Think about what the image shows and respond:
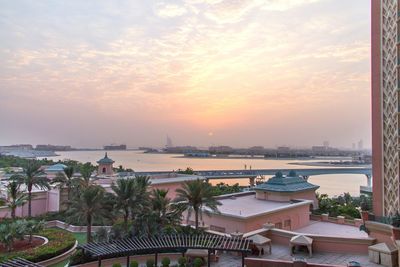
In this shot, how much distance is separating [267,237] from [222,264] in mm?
4241

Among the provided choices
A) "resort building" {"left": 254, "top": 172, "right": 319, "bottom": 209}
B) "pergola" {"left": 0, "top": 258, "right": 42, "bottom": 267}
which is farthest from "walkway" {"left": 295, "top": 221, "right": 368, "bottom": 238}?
"pergola" {"left": 0, "top": 258, "right": 42, "bottom": 267}

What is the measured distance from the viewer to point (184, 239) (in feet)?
65.1

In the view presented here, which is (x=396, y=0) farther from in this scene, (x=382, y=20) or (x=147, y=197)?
(x=147, y=197)

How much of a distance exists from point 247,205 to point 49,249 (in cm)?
1491

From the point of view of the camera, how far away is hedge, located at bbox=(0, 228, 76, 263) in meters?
21.5

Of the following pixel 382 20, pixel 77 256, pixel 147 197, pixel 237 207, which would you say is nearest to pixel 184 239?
pixel 147 197

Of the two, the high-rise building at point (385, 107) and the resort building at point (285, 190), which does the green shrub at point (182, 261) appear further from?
the resort building at point (285, 190)

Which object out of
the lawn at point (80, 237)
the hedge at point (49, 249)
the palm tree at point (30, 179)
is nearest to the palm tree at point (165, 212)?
the hedge at point (49, 249)

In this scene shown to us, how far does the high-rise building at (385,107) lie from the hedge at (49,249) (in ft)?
66.0

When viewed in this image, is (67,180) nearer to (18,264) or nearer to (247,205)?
(18,264)

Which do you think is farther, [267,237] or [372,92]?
[267,237]

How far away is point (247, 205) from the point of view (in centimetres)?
2814

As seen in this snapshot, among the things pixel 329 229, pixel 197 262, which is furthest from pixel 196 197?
pixel 329 229

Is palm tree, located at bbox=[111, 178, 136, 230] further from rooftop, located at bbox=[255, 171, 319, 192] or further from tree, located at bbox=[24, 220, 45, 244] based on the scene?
rooftop, located at bbox=[255, 171, 319, 192]
